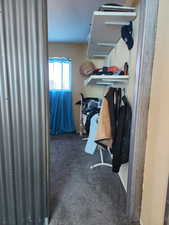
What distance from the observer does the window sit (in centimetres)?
443

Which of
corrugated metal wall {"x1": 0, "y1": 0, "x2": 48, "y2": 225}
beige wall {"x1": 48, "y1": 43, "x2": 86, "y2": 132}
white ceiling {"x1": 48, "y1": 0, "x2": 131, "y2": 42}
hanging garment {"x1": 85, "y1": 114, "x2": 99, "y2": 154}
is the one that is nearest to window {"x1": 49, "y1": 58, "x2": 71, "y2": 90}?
beige wall {"x1": 48, "y1": 43, "x2": 86, "y2": 132}

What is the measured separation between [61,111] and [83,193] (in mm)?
2695

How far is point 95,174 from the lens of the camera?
2516 millimetres

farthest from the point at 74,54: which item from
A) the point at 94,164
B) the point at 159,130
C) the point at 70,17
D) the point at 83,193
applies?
the point at 159,130

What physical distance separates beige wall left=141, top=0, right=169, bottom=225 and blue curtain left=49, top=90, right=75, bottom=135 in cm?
333

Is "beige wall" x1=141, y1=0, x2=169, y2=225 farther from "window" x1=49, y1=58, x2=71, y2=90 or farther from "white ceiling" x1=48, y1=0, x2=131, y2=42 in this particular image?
"window" x1=49, y1=58, x2=71, y2=90

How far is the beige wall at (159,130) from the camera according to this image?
3.62ft

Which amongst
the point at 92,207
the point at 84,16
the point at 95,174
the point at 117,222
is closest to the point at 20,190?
the point at 92,207

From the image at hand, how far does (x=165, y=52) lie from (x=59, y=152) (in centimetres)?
260

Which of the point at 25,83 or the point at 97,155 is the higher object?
the point at 25,83

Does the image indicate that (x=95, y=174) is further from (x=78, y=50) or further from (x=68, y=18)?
(x=78, y=50)

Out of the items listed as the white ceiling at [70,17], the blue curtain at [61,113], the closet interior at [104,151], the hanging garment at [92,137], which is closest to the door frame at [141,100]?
the closet interior at [104,151]

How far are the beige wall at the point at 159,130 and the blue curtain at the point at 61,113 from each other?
10.9 feet

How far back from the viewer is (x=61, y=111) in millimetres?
4520
